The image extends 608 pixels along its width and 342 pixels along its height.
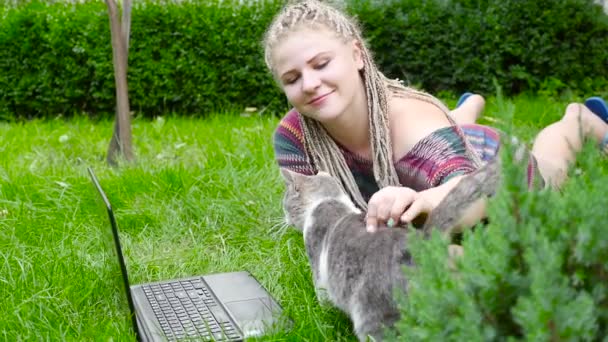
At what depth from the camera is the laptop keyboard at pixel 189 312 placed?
5.95ft

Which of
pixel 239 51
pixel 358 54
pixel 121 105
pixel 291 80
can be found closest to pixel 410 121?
pixel 358 54

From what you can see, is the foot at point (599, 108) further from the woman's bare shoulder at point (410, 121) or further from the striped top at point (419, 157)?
the woman's bare shoulder at point (410, 121)

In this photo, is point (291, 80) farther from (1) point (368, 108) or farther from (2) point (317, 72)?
(1) point (368, 108)

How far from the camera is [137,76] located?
6.27 m

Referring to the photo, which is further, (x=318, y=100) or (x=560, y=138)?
(x=560, y=138)

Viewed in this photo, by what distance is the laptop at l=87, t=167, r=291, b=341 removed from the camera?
5.93ft

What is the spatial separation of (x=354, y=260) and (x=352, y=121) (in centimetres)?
86

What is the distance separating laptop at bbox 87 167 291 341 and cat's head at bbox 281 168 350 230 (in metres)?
0.26

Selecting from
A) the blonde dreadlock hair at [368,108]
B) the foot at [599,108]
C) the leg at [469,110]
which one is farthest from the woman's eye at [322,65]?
the foot at [599,108]

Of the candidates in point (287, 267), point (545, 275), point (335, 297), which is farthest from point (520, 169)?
point (287, 267)

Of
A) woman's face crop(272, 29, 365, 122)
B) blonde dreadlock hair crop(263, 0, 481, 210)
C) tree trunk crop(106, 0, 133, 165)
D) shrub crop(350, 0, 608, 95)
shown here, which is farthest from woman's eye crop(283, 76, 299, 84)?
shrub crop(350, 0, 608, 95)

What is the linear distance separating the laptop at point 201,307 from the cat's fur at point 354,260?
0.21 meters

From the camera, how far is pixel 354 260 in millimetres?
1599

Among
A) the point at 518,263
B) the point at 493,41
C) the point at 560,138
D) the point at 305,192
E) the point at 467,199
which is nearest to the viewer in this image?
the point at 518,263
